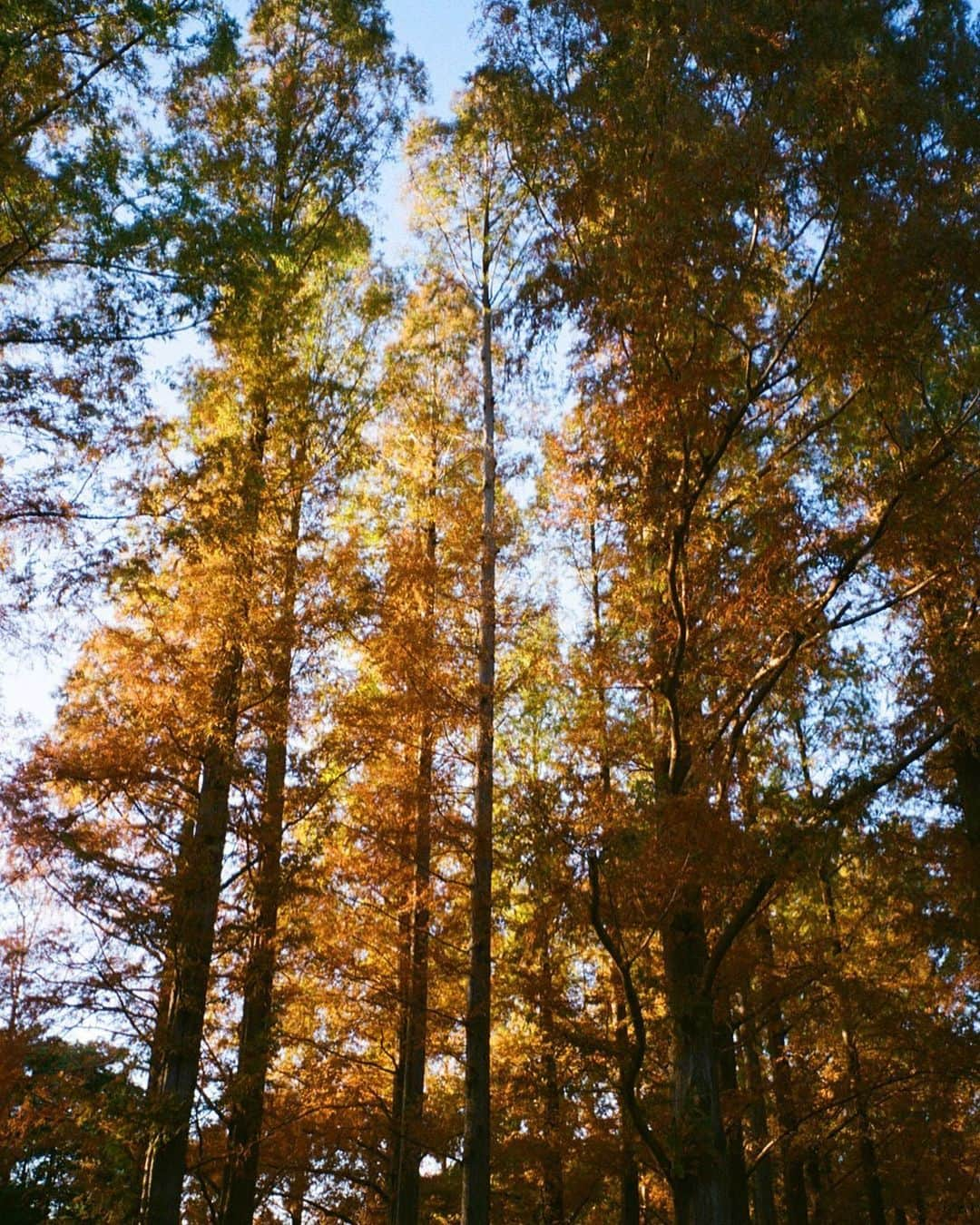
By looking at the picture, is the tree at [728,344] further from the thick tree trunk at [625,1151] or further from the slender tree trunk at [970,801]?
the thick tree trunk at [625,1151]

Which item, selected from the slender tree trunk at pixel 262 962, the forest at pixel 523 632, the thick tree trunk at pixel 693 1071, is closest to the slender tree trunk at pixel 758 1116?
the forest at pixel 523 632

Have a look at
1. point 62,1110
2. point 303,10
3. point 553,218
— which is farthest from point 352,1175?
point 303,10

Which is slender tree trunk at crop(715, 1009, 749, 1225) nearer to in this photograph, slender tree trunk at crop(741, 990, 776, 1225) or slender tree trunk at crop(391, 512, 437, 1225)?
slender tree trunk at crop(741, 990, 776, 1225)

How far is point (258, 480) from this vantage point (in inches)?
358

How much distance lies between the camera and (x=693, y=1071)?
6.62 metres

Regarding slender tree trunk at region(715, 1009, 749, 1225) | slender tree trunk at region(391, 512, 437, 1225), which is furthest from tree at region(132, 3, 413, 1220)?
slender tree trunk at region(715, 1009, 749, 1225)

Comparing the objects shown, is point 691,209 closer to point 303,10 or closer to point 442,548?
point 442,548

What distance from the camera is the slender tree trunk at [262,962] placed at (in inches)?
344

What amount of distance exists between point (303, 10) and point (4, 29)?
7.50 m

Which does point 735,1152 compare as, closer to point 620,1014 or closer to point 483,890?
point 620,1014

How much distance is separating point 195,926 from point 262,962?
0.80m

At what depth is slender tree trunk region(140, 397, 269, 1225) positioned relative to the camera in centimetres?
773

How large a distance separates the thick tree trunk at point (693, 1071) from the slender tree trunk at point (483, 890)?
2.56m

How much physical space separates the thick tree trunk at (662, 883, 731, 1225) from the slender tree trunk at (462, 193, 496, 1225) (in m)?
2.56
